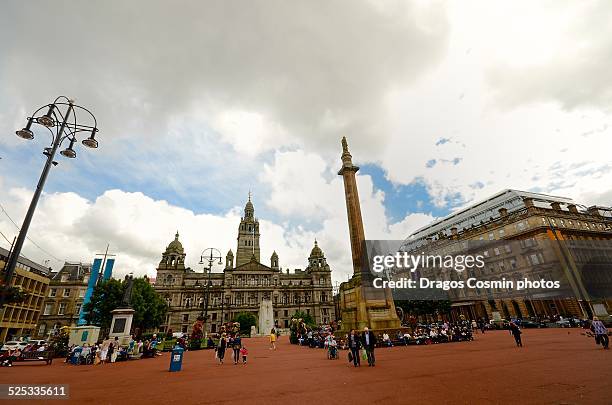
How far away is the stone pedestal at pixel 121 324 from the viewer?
828 inches

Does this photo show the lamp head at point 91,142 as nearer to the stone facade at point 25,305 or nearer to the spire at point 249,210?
the stone facade at point 25,305

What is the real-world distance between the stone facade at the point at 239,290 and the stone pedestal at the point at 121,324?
158 feet

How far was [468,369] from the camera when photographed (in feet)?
31.8

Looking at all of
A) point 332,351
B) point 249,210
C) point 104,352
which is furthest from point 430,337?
point 249,210

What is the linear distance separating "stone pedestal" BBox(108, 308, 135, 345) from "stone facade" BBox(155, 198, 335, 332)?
4812cm

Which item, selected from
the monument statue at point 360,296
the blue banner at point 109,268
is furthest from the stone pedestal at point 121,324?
the blue banner at point 109,268

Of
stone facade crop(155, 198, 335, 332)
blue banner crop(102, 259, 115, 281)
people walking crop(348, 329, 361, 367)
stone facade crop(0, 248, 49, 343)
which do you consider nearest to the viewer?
people walking crop(348, 329, 361, 367)

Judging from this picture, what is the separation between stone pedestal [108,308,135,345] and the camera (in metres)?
21.0

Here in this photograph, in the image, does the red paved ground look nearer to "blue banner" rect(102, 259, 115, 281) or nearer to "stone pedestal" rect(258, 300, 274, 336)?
"blue banner" rect(102, 259, 115, 281)

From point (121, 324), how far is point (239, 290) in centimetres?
5654

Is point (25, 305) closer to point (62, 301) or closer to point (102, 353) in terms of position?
point (62, 301)

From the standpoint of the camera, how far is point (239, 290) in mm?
76000

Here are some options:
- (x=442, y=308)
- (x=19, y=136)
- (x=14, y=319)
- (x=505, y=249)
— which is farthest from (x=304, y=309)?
(x=19, y=136)

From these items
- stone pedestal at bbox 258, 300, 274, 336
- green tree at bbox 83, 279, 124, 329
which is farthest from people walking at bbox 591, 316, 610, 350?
stone pedestal at bbox 258, 300, 274, 336
